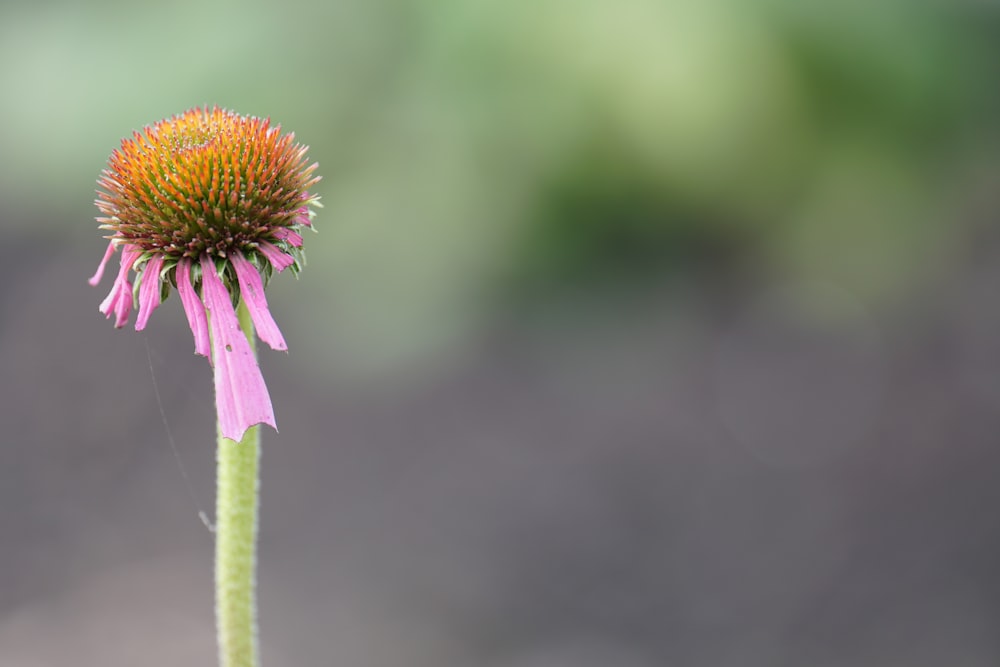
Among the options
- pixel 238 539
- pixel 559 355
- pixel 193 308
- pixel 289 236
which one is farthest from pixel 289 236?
pixel 559 355

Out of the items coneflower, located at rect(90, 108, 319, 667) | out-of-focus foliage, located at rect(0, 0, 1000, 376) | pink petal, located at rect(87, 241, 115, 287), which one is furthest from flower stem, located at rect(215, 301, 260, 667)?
out-of-focus foliage, located at rect(0, 0, 1000, 376)

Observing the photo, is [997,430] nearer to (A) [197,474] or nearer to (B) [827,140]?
(B) [827,140]

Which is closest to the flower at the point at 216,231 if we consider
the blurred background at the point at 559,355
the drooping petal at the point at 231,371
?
the drooping petal at the point at 231,371

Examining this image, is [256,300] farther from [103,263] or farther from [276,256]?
[103,263]

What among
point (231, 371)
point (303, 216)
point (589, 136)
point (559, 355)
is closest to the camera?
point (231, 371)

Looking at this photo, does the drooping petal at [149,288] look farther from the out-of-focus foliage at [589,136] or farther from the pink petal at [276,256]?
the out-of-focus foliage at [589,136]

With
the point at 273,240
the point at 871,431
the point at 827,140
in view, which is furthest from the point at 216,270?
the point at 827,140

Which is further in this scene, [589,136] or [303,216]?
[589,136]

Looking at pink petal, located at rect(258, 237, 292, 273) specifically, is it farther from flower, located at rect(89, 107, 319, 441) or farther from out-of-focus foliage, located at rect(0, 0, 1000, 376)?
out-of-focus foliage, located at rect(0, 0, 1000, 376)
